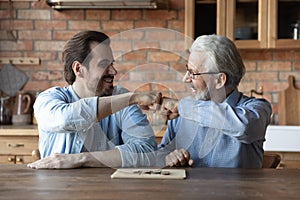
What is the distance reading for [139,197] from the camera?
129cm

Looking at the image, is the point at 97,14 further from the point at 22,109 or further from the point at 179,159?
the point at 179,159

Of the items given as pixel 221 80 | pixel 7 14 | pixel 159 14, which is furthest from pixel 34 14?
pixel 221 80

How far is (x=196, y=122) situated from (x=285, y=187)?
1.84 feet

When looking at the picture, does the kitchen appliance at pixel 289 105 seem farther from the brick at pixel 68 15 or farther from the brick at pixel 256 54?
the brick at pixel 68 15

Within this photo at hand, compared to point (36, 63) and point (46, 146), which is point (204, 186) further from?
point (36, 63)

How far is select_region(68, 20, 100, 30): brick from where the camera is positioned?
3736 mm

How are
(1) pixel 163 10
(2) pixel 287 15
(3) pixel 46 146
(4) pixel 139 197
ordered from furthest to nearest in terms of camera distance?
(1) pixel 163 10
(2) pixel 287 15
(3) pixel 46 146
(4) pixel 139 197

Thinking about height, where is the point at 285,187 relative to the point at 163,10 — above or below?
below

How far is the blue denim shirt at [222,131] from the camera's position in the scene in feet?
5.89

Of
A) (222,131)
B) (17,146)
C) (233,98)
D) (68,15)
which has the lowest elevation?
(17,146)

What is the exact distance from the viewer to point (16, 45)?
3807 mm

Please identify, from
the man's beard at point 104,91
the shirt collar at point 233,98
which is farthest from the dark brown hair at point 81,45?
the shirt collar at point 233,98

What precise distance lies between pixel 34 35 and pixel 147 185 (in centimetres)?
262

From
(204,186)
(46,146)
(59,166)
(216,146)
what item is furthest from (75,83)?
(204,186)
